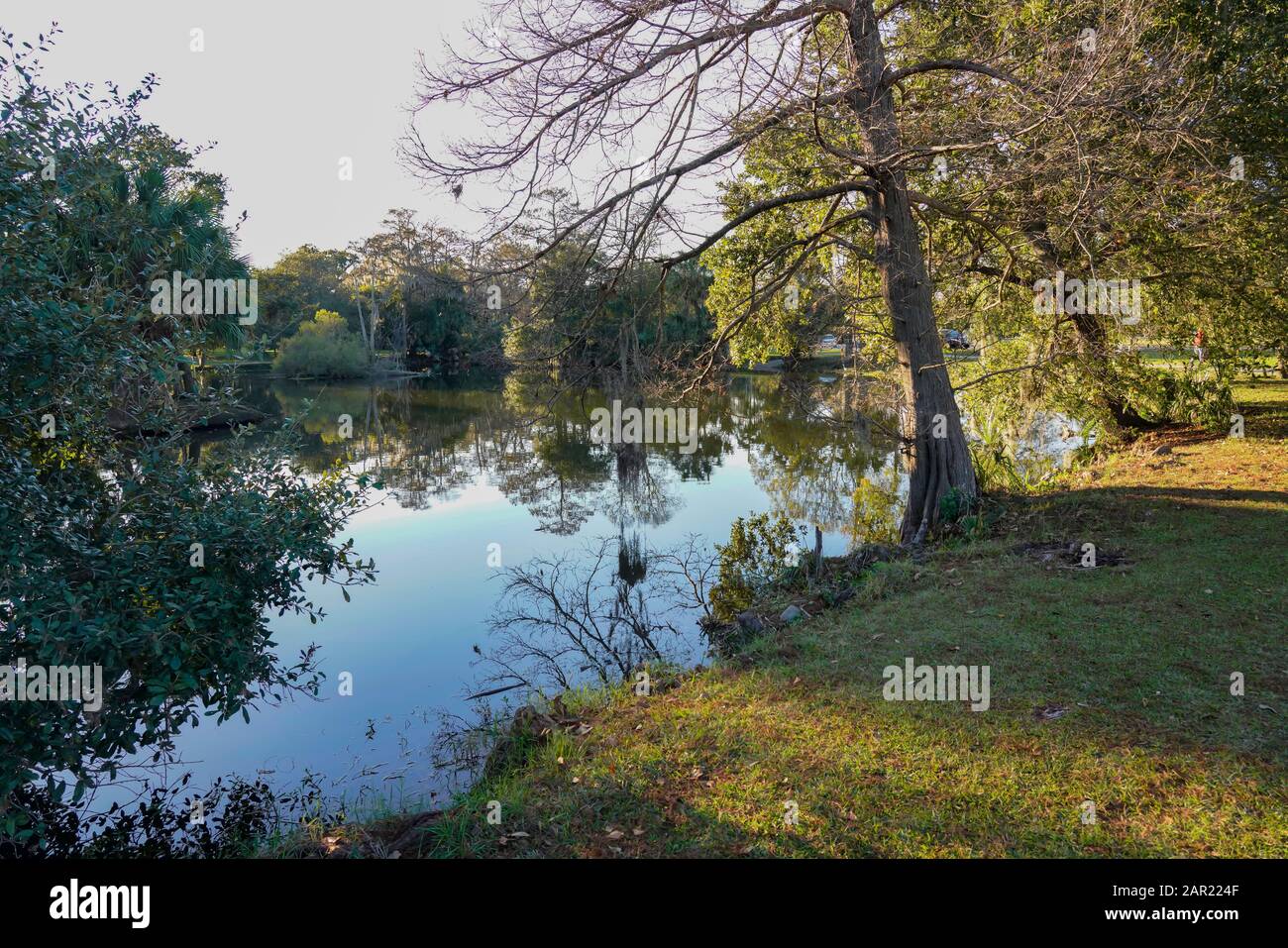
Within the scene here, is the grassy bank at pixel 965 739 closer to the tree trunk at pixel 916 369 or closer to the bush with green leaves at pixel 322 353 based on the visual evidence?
the tree trunk at pixel 916 369

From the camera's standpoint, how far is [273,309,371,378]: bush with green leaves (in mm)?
46750

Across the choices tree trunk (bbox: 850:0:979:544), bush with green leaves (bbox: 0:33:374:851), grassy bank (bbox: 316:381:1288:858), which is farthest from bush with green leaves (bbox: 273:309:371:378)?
grassy bank (bbox: 316:381:1288:858)

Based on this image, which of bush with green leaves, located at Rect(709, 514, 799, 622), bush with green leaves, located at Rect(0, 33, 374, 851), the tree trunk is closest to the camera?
bush with green leaves, located at Rect(0, 33, 374, 851)

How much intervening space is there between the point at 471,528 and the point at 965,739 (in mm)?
11465

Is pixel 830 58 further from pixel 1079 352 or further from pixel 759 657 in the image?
pixel 1079 352

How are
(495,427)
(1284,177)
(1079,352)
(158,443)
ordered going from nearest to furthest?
(158,443) < (1284,177) < (1079,352) < (495,427)

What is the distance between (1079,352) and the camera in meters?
11.8

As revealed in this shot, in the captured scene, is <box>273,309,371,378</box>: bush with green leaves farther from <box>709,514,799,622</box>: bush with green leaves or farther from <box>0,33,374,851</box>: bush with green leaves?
<box>0,33,374,851</box>: bush with green leaves

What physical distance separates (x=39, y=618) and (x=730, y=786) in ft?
12.1

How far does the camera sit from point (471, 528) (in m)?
14.6

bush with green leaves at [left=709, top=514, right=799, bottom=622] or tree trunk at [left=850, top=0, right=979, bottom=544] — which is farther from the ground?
tree trunk at [left=850, top=0, right=979, bottom=544]

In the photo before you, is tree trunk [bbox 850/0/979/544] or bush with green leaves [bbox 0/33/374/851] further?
tree trunk [bbox 850/0/979/544]

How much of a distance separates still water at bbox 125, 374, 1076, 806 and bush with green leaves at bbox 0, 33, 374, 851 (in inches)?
33.5
